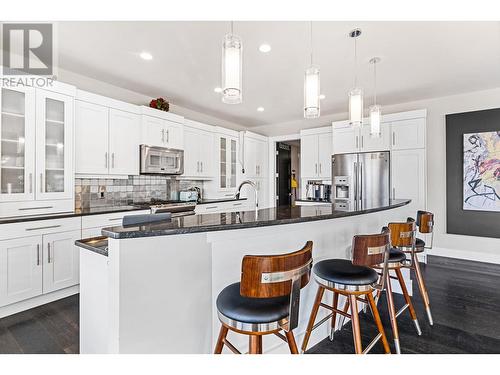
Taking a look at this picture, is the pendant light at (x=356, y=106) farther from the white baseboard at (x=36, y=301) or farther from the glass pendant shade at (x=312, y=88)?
the white baseboard at (x=36, y=301)

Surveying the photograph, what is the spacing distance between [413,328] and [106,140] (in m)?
3.90

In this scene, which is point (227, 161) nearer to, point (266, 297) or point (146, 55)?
point (146, 55)

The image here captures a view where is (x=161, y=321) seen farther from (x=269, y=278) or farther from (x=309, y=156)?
(x=309, y=156)

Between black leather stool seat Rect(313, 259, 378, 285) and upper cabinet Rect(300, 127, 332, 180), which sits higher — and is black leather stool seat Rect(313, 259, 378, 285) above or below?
below

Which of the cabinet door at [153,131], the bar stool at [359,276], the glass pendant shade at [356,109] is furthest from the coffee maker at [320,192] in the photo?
the bar stool at [359,276]

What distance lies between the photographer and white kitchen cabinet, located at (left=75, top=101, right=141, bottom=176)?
10.3 feet

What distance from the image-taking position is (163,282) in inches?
53.2

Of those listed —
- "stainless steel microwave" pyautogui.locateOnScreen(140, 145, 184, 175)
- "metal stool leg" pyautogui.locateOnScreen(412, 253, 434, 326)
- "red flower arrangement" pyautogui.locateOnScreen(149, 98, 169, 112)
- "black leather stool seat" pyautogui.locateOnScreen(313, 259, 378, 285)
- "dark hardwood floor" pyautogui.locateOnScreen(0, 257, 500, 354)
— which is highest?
"red flower arrangement" pyautogui.locateOnScreen(149, 98, 169, 112)

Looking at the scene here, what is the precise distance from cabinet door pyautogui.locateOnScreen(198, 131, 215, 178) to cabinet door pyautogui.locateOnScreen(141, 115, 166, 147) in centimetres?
82

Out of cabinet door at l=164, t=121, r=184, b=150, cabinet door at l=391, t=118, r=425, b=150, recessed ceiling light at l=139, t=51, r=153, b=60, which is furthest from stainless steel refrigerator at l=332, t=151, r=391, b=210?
recessed ceiling light at l=139, t=51, r=153, b=60

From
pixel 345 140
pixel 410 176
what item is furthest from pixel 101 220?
pixel 410 176

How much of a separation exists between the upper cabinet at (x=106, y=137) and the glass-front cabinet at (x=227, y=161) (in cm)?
176

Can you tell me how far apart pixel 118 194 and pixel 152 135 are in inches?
40.0

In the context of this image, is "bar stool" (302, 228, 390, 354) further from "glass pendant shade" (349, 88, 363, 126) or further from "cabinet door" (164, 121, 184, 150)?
"cabinet door" (164, 121, 184, 150)
